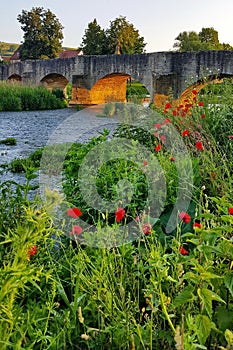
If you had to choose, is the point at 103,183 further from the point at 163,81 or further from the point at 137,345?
the point at 163,81

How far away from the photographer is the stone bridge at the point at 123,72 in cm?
1502

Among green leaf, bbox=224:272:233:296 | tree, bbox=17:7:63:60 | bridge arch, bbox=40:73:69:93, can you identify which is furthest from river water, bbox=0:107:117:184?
tree, bbox=17:7:63:60

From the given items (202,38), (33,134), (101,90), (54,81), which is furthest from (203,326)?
(202,38)

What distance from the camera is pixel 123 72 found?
64.3ft

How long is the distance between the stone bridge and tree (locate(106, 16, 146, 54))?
9442 millimetres

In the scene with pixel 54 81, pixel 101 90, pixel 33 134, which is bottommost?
pixel 33 134

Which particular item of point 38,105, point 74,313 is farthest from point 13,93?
point 74,313

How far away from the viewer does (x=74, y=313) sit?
1.53 meters

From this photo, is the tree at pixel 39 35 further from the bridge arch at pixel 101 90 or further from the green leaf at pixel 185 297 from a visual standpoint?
the green leaf at pixel 185 297

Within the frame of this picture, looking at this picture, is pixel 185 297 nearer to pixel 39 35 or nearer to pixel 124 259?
pixel 124 259

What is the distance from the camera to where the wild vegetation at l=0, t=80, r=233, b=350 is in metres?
1.27

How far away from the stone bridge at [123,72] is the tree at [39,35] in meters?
9.23

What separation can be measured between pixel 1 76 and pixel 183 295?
3444 cm

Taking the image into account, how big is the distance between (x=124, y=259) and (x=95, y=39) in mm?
37430
